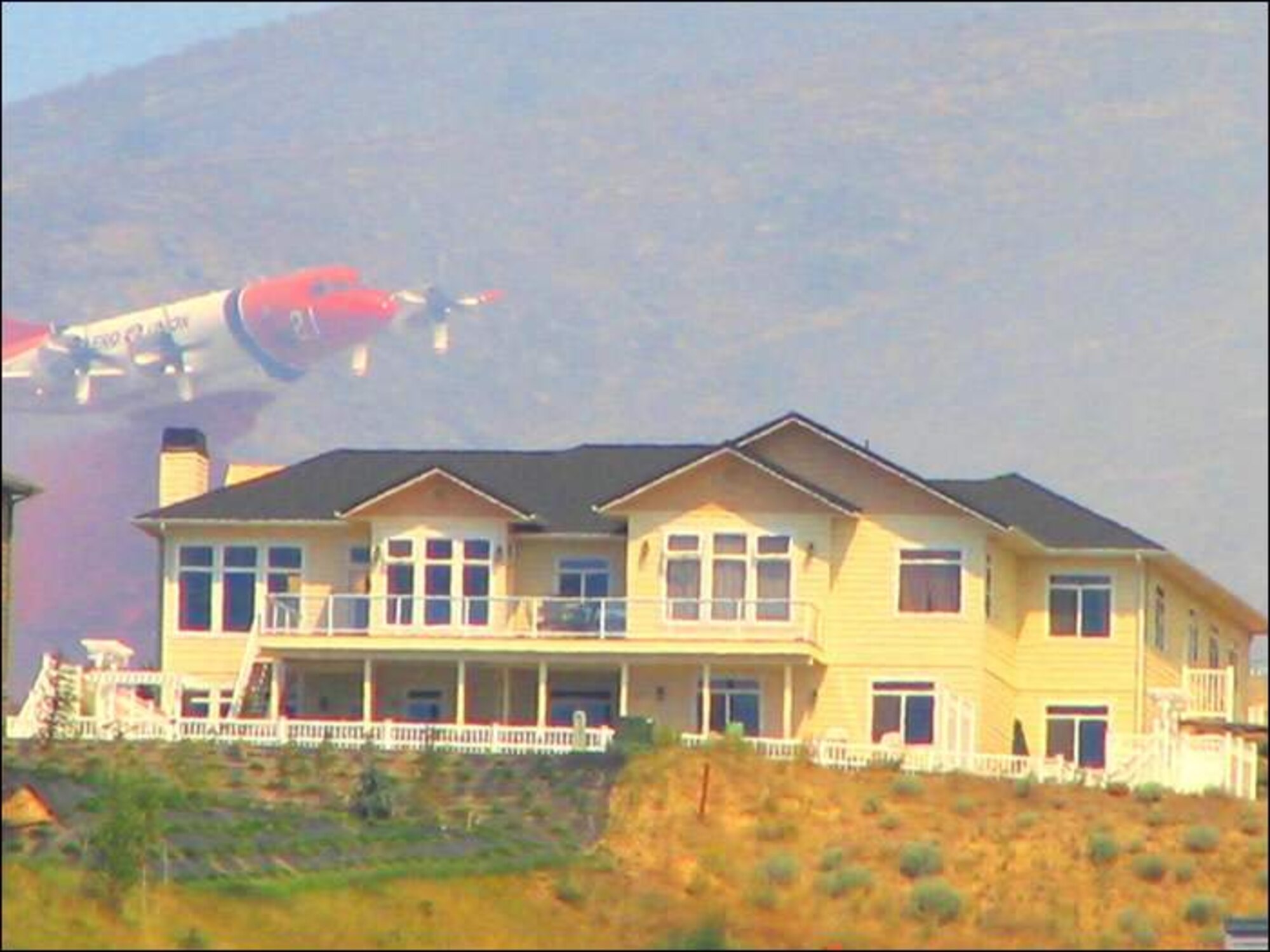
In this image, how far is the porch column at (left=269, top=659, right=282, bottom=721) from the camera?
79.5 metres

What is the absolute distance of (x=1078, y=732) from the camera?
8100 cm

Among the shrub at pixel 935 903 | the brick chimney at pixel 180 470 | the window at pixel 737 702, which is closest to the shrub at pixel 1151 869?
the shrub at pixel 935 903

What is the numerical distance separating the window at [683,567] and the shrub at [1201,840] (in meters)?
14.3

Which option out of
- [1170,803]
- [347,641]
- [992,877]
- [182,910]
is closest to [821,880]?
[992,877]

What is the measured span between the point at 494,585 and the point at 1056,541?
9835 mm

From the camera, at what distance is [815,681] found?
79.6 m

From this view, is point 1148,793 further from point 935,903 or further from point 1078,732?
point 1078,732

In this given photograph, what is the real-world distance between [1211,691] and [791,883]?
22390mm

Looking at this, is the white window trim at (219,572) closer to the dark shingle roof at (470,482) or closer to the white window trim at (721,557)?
the dark shingle roof at (470,482)

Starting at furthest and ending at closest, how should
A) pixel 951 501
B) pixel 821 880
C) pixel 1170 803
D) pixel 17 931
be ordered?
pixel 951 501 → pixel 1170 803 → pixel 821 880 → pixel 17 931

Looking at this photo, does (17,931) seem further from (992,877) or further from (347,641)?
(347,641)

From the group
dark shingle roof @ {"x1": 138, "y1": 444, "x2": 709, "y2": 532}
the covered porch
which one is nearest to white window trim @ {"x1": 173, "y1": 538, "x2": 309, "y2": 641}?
dark shingle roof @ {"x1": 138, "y1": 444, "x2": 709, "y2": 532}

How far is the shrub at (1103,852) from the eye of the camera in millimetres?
66312

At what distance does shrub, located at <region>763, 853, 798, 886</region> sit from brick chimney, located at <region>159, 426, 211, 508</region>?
24064 millimetres
